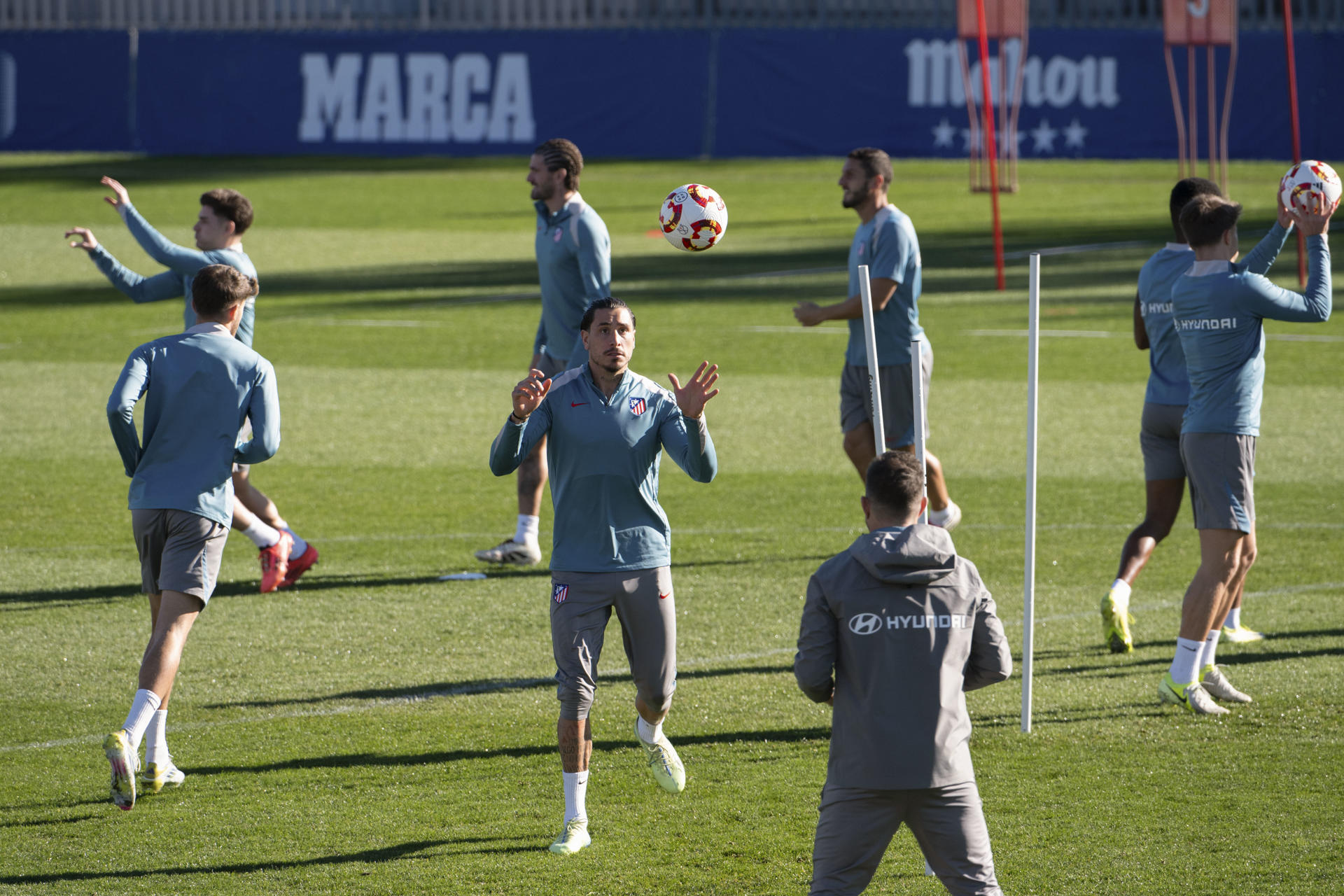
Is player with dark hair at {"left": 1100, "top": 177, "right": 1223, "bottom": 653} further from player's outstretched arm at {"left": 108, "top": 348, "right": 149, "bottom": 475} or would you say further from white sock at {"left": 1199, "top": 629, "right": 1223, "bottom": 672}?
player's outstretched arm at {"left": 108, "top": 348, "right": 149, "bottom": 475}

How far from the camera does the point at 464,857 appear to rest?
653cm

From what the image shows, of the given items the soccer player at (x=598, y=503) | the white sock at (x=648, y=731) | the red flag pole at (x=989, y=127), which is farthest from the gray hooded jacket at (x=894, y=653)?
the red flag pole at (x=989, y=127)

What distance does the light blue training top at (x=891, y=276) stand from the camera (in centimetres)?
1034

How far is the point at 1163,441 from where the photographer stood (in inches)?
358

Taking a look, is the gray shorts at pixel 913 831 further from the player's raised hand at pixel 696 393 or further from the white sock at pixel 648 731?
the white sock at pixel 648 731

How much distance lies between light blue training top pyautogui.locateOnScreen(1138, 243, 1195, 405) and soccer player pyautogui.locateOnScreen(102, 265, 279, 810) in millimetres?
4649

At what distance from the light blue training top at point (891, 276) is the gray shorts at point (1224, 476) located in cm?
273

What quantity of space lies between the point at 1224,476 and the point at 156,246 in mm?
5760

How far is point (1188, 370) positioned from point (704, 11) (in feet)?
118

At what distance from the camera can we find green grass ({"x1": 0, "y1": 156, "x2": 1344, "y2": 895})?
6578mm

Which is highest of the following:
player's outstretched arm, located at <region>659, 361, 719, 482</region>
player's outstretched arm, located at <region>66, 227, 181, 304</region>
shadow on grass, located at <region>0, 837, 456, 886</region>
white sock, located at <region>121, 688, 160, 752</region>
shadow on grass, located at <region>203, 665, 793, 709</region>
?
player's outstretched arm, located at <region>66, 227, 181, 304</region>

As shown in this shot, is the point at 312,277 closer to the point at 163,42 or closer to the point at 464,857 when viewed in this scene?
the point at 163,42

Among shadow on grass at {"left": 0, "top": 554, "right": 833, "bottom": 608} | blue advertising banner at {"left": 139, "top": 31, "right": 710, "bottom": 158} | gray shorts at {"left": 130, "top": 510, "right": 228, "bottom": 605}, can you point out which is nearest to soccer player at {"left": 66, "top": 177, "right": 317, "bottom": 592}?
shadow on grass at {"left": 0, "top": 554, "right": 833, "bottom": 608}

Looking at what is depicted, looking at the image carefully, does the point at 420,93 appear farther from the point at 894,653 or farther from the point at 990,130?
the point at 894,653
